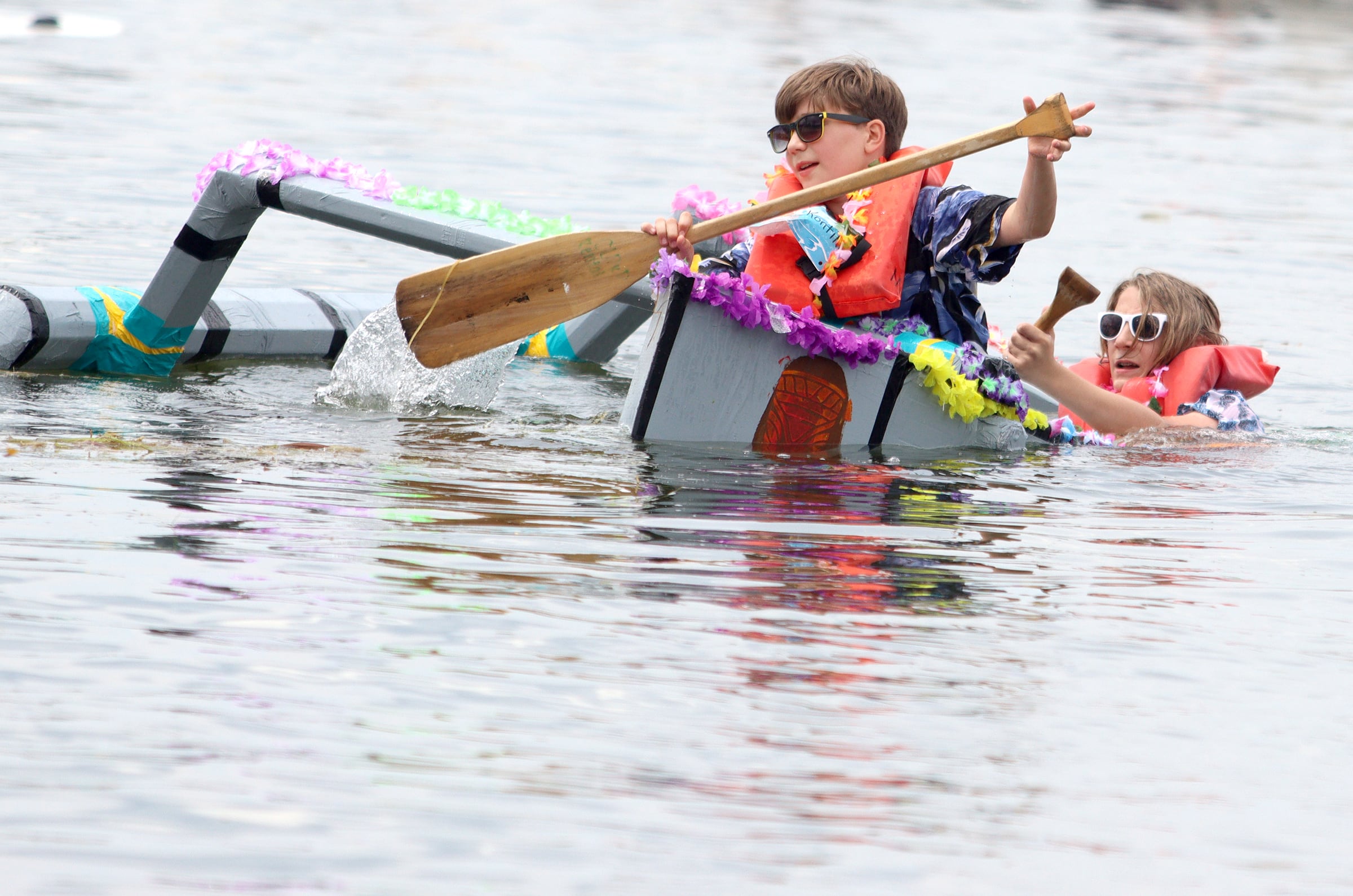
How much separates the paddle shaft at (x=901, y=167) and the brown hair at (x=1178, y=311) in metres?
1.26

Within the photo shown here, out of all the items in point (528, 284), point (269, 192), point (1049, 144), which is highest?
point (1049, 144)

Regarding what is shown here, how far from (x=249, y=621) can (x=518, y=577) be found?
23.9 inches

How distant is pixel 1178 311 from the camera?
5.86 m

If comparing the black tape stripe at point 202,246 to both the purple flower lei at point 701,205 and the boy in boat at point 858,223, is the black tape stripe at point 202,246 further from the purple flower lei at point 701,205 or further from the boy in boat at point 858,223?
the boy in boat at point 858,223

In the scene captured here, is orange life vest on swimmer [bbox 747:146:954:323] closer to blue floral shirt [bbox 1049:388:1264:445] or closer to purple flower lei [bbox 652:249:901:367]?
purple flower lei [bbox 652:249:901:367]

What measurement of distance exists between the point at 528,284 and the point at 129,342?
6.25 ft

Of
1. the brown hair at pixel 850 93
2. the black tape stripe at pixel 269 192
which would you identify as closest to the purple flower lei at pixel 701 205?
the brown hair at pixel 850 93

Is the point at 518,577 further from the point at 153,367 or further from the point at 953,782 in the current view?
the point at 153,367

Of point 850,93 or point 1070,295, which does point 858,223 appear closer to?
point 850,93

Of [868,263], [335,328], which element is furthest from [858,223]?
[335,328]

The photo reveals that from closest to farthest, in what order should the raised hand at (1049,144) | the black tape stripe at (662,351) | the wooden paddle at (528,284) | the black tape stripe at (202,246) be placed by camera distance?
1. the raised hand at (1049,144)
2. the wooden paddle at (528,284)
3. the black tape stripe at (662,351)
4. the black tape stripe at (202,246)

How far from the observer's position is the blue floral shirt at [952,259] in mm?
5008

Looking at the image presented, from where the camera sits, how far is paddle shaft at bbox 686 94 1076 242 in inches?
181

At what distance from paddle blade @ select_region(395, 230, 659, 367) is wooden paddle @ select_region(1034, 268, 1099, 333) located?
117cm
